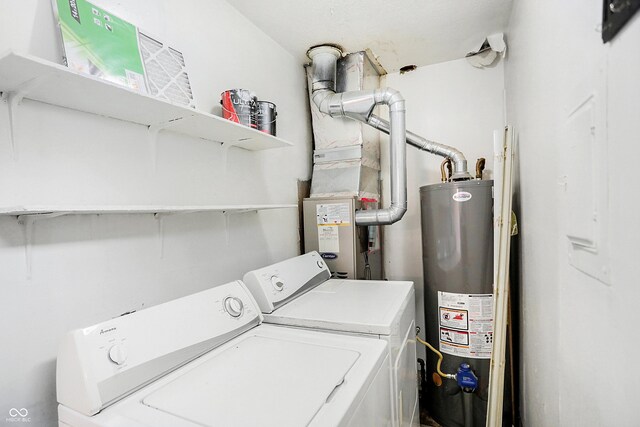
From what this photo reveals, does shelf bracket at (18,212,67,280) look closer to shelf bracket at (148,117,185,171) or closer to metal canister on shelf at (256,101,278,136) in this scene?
shelf bracket at (148,117,185,171)

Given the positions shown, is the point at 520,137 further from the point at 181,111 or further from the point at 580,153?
the point at 181,111

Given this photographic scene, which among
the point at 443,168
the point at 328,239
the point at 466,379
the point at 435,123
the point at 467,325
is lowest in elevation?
the point at 466,379

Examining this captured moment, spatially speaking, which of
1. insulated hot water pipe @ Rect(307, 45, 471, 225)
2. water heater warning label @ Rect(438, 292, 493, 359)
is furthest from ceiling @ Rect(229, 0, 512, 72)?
water heater warning label @ Rect(438, 292, 493, 359)

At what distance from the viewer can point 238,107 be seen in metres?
1.49

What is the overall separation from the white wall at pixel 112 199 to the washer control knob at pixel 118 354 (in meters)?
0.25

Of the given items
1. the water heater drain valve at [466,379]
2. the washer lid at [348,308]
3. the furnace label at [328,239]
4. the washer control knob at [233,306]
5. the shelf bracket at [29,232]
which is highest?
the shelf bracket at [29,232]

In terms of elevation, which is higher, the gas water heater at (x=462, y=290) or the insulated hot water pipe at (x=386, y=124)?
the insulated hot water pipe at (x=386, y=124)

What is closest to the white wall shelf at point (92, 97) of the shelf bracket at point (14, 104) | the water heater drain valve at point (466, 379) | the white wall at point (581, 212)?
the shelf bracket at point (14, 104)

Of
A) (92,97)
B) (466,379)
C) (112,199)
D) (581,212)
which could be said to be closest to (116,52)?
(92,97)

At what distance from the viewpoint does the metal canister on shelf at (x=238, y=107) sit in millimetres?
1485

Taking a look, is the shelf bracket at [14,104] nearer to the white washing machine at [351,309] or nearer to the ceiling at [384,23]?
the white washing machine at [351,309]

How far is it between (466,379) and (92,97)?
2269 millimetres

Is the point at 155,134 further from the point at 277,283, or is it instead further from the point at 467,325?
the point at 467,325

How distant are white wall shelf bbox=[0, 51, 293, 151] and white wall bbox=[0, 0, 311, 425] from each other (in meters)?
0.04
